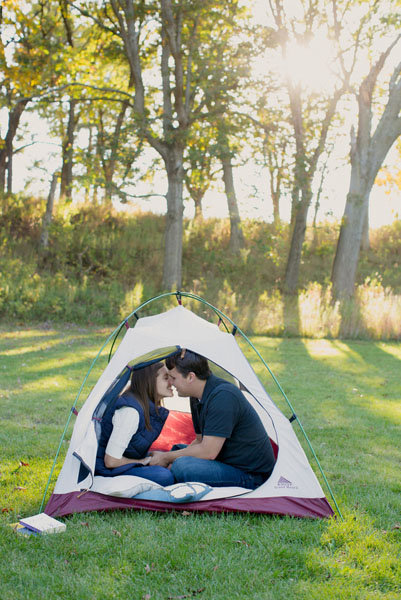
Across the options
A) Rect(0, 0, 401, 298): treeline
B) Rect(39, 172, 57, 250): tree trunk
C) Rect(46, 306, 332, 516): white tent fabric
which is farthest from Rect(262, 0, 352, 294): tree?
Rect(46, 306, 332, 516): white tent fabric

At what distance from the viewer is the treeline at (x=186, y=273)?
41.9 feet

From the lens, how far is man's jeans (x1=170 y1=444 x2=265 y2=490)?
13.3 ft

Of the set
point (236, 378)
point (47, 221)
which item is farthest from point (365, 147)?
point (236, 378)

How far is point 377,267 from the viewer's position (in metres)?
20.0

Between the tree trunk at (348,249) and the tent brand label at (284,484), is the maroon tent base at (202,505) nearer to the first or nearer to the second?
the tent brand label at (284,484)

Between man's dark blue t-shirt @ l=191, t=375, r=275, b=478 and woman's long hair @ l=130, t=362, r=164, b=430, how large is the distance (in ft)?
1.25

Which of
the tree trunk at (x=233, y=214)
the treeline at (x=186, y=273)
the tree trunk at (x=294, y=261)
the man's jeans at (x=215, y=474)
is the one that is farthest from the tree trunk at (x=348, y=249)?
the man's jeans at (x=215, y=474)

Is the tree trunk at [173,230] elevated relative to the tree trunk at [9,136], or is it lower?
lower

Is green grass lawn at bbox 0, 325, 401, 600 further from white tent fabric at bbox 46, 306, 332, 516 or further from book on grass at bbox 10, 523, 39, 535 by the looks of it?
white tent fabric at bbox 46, 306, 332, 516

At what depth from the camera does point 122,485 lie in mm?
3900

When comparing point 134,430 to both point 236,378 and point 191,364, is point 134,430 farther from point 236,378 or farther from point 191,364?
point 236,378

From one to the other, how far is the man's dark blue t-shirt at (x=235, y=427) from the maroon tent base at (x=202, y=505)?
0.93 ft

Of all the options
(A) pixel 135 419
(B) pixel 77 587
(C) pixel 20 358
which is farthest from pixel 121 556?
(C) pixel 20 358

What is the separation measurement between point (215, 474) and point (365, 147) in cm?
1205
